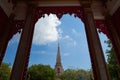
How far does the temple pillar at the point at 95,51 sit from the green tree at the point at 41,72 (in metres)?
23.2

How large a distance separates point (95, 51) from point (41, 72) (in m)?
24.7

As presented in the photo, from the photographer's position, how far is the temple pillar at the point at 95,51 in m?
2.96

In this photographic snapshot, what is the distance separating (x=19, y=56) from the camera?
3143 mm

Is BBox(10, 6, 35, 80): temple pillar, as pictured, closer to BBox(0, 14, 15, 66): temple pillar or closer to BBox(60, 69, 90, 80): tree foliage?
BBox(0, 14, 15, 66): temple pillar

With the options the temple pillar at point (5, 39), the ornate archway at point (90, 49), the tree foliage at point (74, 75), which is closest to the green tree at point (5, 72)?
the temple pillar at point (5, 39)

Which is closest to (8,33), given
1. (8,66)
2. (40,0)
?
(40,0)

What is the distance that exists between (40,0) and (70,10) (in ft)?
3.15

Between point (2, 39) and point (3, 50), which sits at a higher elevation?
point (2, 39)

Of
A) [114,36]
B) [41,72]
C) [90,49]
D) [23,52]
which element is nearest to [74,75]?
[41,72]

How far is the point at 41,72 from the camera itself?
26938 mm

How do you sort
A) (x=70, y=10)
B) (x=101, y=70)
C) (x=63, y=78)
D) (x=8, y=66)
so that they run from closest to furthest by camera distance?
(x=101, y=70) → (x=70, y=10) → (x=8, y=66) → (x=63, y=78)

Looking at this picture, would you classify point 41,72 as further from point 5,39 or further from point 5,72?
point 5,39

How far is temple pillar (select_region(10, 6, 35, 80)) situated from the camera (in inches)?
114

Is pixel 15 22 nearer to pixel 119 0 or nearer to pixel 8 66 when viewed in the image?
pixel 119 0
